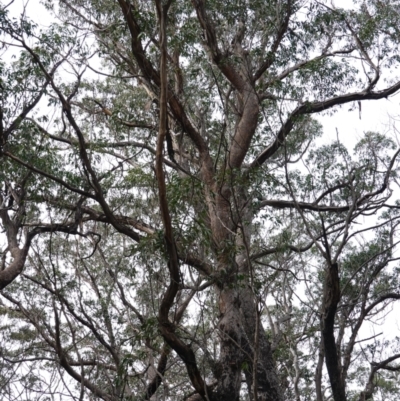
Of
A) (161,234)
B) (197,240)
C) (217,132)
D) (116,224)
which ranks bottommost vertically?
(161,234)

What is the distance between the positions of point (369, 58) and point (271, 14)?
66.1 inches

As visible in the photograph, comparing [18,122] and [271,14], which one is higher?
[271,14]

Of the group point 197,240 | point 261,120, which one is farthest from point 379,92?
point 197,240

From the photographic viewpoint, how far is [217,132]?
917cm

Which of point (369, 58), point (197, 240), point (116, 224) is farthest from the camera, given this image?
point (369, 58)

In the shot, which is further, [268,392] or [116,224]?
[116,224]

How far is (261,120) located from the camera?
9352 mm

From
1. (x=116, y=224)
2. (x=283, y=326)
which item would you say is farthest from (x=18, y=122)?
(x=283, y=326)

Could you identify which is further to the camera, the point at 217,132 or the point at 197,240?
the point at 217,132

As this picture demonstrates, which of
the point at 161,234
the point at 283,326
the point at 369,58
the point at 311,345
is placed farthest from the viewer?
the point at 283,326

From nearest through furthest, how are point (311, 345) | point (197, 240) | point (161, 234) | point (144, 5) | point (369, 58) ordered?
1. point (161, 234)
2. point (197, 240)
3. point (144, 5)
4. point (369, 58)
5. point (311, 345)

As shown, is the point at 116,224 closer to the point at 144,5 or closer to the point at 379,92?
the point at 144,5

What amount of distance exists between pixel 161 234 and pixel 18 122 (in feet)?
9.40

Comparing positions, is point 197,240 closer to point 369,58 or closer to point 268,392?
point 268,392
